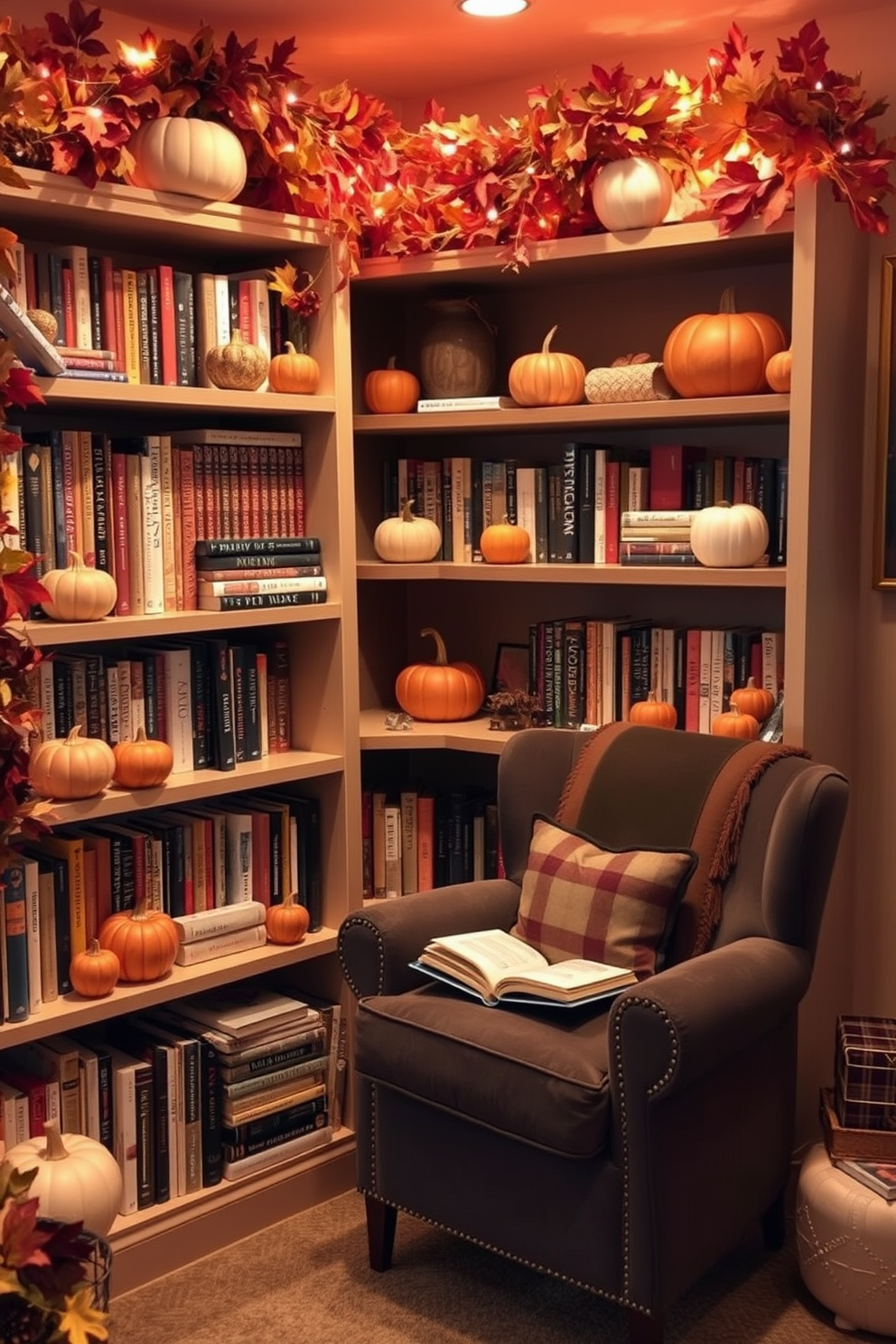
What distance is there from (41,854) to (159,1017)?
20.0 inches

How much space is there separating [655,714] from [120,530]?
3.92 ft

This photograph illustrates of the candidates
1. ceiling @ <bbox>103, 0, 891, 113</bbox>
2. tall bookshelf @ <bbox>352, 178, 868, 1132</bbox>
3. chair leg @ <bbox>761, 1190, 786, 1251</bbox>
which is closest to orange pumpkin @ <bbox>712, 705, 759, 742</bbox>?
tall bookshelf @ <bbox>352, 178, 868, 1132</bbox>

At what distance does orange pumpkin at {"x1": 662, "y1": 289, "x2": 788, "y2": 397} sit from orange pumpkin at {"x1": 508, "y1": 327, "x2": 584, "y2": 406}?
26 cm

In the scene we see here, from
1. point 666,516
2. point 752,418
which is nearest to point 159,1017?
point 666,516

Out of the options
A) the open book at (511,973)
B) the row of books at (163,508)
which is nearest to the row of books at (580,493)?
the row of books at (163,508)

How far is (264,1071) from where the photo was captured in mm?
3088

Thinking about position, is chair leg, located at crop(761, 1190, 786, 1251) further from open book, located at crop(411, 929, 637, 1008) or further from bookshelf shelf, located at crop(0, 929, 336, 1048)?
bookshelf shelf, located at crop(0, 929, 336, 1048)

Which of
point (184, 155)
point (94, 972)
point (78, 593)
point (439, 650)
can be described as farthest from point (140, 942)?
point (184, 155)

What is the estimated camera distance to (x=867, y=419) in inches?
123

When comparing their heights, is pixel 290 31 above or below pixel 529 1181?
above

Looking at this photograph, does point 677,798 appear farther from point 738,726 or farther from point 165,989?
point 165,989

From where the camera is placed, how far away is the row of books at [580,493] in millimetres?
3088

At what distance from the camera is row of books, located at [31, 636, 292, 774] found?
9.37 feet

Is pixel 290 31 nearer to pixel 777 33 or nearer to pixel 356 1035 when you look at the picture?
pixel 777 33
